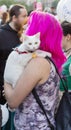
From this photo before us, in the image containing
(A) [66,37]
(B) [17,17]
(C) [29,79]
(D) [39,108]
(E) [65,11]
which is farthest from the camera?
(B) [17,17]

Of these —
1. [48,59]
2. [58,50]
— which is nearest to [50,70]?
[48,59]

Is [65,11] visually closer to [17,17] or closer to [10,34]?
[10,34]

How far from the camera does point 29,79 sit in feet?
6.48

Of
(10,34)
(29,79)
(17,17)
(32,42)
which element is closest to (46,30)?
(32,42)

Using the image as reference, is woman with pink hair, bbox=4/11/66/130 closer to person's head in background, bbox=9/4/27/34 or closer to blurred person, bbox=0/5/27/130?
blurred person, bbox=0/5/27/130

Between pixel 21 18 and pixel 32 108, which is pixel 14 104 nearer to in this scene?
pixel 32 108

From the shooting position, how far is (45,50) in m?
2.14

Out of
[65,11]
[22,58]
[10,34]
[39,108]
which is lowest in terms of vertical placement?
[10,34]

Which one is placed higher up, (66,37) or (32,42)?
(32,42)

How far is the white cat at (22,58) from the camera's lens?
205 centimetres

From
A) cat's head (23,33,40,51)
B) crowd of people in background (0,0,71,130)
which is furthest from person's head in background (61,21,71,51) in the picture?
cat's head (23,33,40,51)

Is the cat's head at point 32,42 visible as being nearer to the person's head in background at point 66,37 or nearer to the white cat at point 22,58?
the white cat at point 22,58

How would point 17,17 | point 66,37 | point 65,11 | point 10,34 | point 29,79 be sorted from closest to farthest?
point 29,79 → point 66,37 → point 65,11 → point 10,34 → point 17,17

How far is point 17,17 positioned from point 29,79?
7.85 ft
